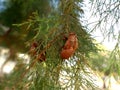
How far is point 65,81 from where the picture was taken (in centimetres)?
132

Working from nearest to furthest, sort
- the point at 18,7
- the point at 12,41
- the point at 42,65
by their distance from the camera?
the point at 42,65, the point at 18,7, the point at 12,41

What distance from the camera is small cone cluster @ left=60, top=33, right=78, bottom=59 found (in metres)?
1.20

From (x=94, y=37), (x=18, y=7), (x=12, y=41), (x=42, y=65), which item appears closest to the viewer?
(x=42, y=65)

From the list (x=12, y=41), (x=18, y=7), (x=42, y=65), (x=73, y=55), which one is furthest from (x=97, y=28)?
(x=12, y=41)

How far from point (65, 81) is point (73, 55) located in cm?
11

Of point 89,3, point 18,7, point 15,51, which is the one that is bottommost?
point 89,3

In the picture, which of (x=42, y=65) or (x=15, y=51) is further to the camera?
(x=15, y=51)

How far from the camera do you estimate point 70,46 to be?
3.95 ft

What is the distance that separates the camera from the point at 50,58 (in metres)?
1.29

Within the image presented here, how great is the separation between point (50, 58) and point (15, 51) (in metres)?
2.00

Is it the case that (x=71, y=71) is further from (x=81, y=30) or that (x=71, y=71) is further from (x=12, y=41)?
(x=12, y=41)

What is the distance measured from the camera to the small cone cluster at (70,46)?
1.20 m

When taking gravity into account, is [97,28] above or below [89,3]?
below

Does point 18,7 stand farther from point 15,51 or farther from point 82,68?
point 82,68
